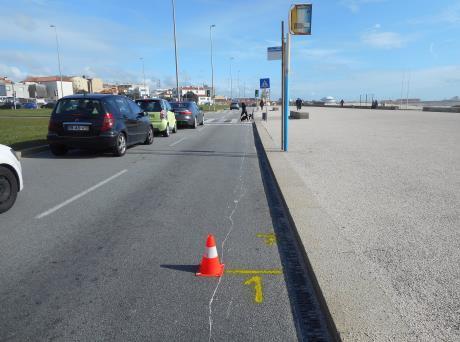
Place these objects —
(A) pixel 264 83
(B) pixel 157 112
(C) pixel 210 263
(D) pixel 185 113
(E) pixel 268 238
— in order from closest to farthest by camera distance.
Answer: (C) pixel 210 263 < (E) pixel 268 238 < (B) pixel 157 112 < (D) pixel 185 113 < (A) pixel 264 83

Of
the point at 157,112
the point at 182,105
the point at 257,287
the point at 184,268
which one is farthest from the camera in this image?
the point at 182,105

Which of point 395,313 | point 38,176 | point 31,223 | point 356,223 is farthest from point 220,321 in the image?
point 38,176

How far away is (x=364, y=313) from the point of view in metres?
2.87

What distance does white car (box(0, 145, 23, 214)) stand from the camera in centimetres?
573

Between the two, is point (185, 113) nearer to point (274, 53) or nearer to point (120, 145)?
point (274, 53)

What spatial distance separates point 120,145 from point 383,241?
28.4 ft

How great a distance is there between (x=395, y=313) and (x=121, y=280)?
226 centimetres

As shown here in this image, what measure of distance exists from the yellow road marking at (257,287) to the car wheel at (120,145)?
836cm

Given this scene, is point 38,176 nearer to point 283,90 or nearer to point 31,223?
point 31,223

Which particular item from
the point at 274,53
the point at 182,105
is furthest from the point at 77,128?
the point at 182,105

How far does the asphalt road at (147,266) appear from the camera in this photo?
9.53 feet

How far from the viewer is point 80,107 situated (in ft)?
35.9

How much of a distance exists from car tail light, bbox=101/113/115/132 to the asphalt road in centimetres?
339

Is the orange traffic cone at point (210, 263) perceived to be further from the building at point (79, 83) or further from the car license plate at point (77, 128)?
the building at point (79, 83)
